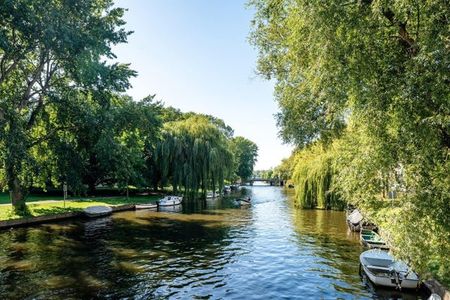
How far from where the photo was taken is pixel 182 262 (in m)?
15.7

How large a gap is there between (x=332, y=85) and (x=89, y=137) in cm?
1888

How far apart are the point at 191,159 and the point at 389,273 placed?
3174 cm

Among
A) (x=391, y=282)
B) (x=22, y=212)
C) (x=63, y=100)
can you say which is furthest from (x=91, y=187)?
(x=391, y=282)

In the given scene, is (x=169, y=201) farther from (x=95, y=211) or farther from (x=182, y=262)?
(x=182, y=262)

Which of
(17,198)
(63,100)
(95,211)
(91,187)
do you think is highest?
(63,100)

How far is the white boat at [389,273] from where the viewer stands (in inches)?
476

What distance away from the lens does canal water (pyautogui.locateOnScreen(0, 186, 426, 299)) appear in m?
12.1

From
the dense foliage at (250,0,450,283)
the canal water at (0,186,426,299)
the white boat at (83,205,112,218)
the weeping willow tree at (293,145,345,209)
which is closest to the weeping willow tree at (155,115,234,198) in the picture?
the weeping willow tree at (293,145,345,209)

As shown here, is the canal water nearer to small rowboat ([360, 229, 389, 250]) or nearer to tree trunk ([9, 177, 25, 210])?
small rowboat ([360, 229, 389, 250])

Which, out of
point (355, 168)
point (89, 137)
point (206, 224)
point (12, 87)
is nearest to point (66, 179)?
point (89, 137)

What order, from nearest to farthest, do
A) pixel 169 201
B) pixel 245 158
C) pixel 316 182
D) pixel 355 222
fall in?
pixel 355 222 < pixel 316 182 < pixel 169 201 < pixel 245 158

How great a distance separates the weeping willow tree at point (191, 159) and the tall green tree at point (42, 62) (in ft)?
55.2

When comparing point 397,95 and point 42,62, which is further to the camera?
point 42,62

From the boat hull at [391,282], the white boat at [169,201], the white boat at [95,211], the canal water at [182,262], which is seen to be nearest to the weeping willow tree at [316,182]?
the canal water at [182,262]
